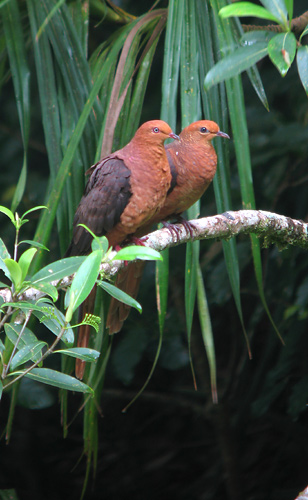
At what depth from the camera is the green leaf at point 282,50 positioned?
0.60 metres

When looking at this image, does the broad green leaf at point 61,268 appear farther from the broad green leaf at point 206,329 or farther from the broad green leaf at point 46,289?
the broad green leaf at point 206,329

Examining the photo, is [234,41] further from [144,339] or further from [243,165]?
[144,339]

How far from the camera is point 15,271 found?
2.28 feet

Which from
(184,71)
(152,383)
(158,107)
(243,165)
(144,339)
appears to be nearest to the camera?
(243,165)

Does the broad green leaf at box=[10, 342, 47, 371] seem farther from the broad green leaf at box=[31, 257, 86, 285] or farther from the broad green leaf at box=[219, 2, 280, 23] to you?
the broad green leaf at box=[219, 2, 280, 23]

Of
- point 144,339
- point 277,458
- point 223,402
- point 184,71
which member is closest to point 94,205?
point 184,71

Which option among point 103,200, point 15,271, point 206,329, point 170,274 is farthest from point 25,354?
point 170,274

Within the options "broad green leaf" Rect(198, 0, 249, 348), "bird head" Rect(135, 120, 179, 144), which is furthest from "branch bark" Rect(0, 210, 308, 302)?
"bird head" Rect(135, 120, 179, 144)

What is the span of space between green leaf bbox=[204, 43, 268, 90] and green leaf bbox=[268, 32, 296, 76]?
0.03m

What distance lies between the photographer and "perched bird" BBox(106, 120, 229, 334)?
1688 millimetres

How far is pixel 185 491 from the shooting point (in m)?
2.62

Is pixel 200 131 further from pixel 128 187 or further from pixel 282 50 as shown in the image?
pixel 282 50

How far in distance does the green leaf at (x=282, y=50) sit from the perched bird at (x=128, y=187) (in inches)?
37.1

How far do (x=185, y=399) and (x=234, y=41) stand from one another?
1702mm
